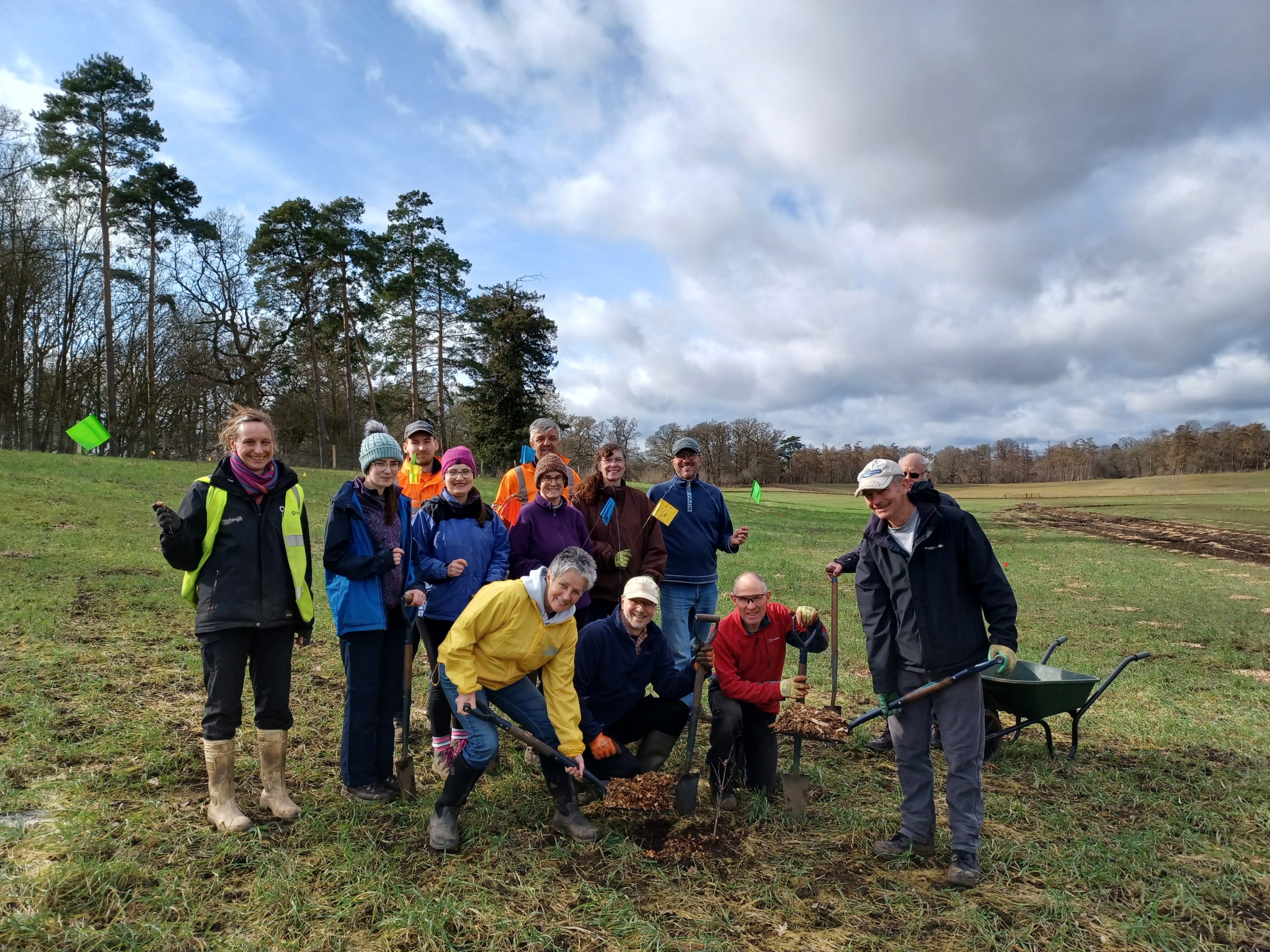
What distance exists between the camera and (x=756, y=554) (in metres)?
→ 17.2

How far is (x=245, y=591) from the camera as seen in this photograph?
3520 mm

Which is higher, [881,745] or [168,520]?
[168,520]

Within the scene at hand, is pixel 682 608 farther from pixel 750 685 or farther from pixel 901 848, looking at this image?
pixel 901 848

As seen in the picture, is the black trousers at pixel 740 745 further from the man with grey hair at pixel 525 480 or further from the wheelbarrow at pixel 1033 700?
the man with grey hair at pixel 525 480

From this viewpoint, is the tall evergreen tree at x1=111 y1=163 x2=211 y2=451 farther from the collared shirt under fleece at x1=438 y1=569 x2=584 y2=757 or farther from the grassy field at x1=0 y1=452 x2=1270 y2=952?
the collared shirt under fleece at x1=438 y1=569 x2=584 y2=757

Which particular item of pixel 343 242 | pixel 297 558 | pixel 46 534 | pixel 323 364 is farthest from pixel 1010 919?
pixel 323 364

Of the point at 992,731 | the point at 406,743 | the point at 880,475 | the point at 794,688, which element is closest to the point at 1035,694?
the point at 992,731

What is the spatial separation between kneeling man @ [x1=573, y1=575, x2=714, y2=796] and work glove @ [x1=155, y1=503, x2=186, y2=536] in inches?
83.2

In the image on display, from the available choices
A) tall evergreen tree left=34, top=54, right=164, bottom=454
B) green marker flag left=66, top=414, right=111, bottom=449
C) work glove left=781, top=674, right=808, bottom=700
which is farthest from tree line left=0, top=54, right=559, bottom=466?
work glove left=781, top=674, right=808, bottom=700

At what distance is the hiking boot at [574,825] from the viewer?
3.62 m

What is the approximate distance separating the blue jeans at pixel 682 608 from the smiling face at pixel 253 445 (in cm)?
293

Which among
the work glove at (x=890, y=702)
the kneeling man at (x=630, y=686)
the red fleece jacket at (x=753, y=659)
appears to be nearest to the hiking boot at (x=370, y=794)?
the kneeling man at (x=630, y=686)

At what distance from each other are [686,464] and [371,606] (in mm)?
2631

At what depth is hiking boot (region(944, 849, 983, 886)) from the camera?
3342mm
